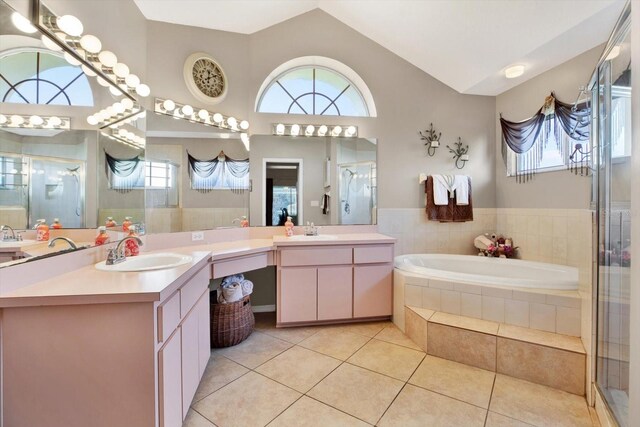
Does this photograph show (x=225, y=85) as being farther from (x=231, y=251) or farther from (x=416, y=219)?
(x=416, y=219)

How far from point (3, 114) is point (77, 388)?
1.14 meters

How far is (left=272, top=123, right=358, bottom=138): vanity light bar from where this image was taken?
2959mm

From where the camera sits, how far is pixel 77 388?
41.6 inches

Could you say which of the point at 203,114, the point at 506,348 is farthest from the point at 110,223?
the point at 506,348

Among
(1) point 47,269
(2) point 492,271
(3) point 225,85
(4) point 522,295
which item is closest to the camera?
(1) point 47,269

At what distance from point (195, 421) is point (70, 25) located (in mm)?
2235

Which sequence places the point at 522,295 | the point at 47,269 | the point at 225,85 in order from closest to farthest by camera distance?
the point at 47,269 < the point at 522,295 < the point at 225,85

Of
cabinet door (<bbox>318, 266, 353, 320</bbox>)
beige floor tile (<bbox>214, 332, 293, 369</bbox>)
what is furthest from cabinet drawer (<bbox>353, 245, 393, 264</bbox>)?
beige floor tile (<bbox>214, 332, 293, 369</bbox>)

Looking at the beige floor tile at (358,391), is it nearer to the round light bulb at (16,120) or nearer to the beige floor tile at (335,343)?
the beige floor tile at (335,343)

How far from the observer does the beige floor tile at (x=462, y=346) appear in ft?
6.20

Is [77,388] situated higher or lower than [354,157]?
lower

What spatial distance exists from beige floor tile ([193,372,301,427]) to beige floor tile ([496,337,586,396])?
1415 millimetres

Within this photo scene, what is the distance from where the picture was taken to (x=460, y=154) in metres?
3.35

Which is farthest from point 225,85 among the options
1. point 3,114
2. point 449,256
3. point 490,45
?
point 449,256
